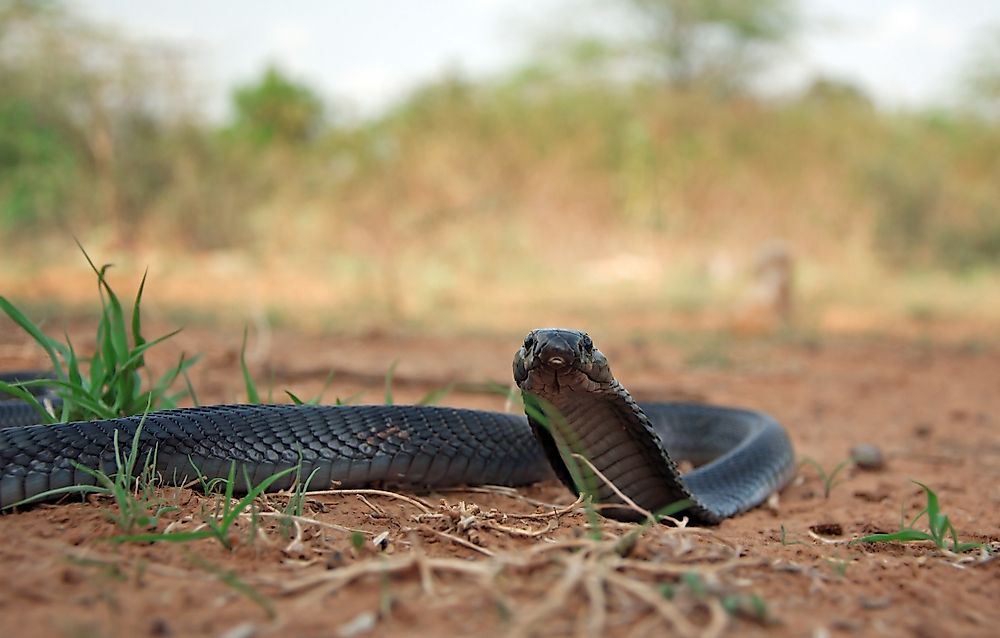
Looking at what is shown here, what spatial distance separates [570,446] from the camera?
255 cm

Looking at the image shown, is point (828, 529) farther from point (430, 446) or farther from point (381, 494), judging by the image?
point (381, 494)

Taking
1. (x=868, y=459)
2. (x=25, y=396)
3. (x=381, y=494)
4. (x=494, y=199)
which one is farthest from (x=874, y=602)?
(x=494, y=199)

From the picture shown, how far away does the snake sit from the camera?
2.30 m

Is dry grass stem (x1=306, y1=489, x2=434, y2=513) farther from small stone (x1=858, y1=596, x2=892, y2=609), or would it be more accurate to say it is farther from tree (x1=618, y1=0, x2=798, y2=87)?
tree (x1=618, y1=0, x2=798, y2=87)

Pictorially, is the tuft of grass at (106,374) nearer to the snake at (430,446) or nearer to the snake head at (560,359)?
the snake at (430,446)

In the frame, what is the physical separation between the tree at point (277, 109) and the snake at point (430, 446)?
23235 mm

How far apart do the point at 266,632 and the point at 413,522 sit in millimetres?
867

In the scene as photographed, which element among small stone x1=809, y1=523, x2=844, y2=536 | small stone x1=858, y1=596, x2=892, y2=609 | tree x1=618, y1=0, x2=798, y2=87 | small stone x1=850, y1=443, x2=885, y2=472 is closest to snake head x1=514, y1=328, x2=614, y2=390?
small stone x1=858, y1=596, x2=892, y2=609

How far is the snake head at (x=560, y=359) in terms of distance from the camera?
2.29 meters

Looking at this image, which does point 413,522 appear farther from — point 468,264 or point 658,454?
Answer: point 468,264

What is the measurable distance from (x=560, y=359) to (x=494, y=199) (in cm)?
1386

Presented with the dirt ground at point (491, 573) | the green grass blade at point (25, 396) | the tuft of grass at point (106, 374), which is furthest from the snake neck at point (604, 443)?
the green grass blade at point (25, 396)

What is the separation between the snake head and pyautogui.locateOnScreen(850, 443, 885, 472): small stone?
2.08 metres

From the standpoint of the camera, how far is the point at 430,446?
284cm
